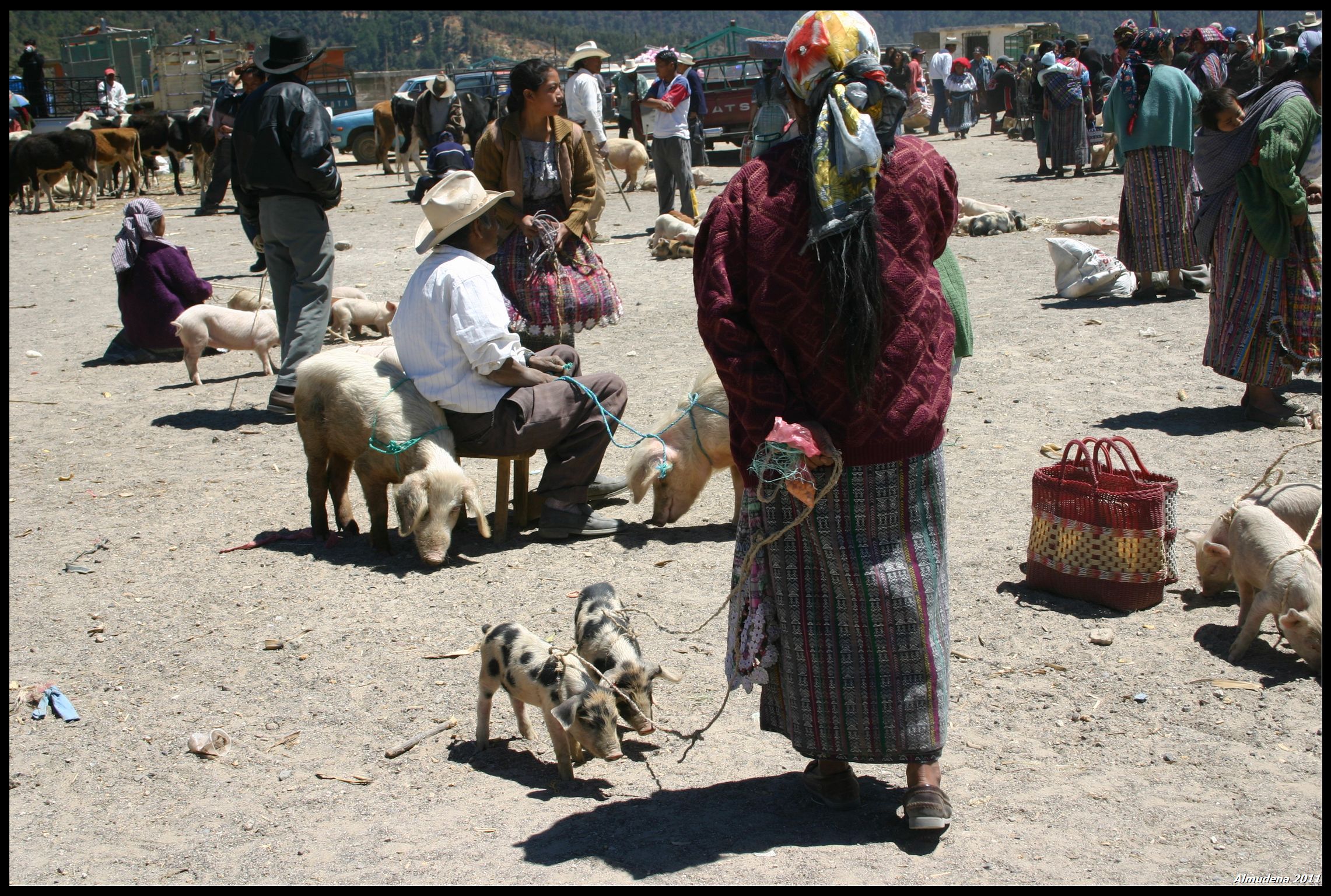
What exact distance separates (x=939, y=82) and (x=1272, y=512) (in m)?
25.2

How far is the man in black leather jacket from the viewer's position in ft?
Result: 22.6

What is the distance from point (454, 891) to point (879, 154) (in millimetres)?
2022

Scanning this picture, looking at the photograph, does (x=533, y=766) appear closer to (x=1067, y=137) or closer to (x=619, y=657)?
(x=619, y=657)

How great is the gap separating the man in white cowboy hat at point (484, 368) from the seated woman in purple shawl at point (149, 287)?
4.64 m

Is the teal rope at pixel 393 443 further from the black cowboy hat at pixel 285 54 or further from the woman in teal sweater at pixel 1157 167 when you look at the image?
the woman in teal sweater at pixel 1157 167

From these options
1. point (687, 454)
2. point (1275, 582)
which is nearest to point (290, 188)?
point (687, 454)

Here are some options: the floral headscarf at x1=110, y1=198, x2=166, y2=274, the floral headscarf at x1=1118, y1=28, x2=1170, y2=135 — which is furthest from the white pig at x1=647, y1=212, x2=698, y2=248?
the floral headscarf at x1=110, y1=198, x2=166, y2=274

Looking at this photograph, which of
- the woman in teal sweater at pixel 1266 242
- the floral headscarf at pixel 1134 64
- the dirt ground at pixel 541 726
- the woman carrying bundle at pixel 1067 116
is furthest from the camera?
the woman carrying bundle at pixel 1067 116

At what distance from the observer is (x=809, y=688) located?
2895mm

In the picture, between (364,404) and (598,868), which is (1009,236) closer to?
(364,404)

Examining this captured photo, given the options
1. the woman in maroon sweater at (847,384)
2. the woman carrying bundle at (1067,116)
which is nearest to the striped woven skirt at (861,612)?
the woman in maroon sweater at (847,384)

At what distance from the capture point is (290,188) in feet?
22.9

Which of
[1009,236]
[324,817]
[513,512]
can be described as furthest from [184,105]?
[324,817]

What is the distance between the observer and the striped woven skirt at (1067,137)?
1700 cm
